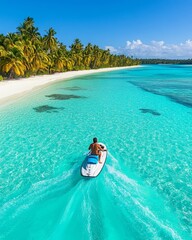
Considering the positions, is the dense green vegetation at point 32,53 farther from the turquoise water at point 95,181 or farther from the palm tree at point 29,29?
the turquoise water at point 95,181

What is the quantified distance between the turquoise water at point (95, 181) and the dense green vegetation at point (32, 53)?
72.9 ft

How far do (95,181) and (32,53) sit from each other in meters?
42.9

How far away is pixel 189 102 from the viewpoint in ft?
104

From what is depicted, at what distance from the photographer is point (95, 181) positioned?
1001 cm

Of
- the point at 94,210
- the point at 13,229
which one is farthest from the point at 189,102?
the point at 13,229

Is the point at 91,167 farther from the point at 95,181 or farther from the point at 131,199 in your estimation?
the point at 131,199

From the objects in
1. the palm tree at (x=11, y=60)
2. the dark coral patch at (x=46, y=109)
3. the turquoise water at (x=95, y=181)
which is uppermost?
the palm tree at (x=11, y=60)

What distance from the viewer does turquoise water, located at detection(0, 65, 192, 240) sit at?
7.73 meters

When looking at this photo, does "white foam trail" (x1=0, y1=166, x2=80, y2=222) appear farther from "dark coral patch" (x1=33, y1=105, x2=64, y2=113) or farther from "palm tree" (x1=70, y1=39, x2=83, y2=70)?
"palm tree" (x1=70, y1=39, x2=83, y2=70)

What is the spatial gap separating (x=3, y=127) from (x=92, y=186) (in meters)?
11.6

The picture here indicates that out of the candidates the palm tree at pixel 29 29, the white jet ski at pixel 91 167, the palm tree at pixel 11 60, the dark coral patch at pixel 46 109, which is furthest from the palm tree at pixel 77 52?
the white jet ski at pixel 91 167

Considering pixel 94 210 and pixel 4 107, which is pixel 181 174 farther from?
pixel 4 107

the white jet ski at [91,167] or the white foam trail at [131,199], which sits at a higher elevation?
the white jet ski at [91,167]

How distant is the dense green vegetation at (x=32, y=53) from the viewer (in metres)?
39.3
